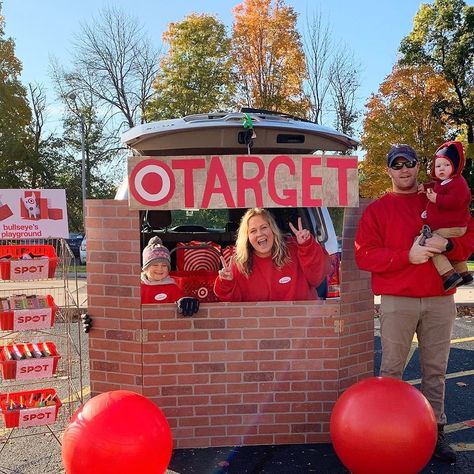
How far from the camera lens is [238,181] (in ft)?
11.9

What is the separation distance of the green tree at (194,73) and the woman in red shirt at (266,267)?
21.3 m

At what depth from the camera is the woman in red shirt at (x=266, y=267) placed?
390 centimetres

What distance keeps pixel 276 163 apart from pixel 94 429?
2.02 m

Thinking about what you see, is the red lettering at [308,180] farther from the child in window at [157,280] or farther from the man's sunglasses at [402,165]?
the child in window at [157,280]

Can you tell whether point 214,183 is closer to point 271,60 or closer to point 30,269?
point 30,269

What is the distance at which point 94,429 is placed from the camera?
9.13 feet

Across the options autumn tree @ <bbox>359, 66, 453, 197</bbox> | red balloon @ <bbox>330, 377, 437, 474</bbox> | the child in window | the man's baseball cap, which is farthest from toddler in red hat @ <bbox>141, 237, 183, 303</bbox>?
autumn tree @ <bbox>359, 66, 453, 197</bbox>

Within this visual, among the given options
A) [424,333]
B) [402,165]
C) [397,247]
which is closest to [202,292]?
[397,247]

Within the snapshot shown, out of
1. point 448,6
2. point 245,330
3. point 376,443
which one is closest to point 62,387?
point 245,330

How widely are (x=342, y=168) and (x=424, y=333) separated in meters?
1.30

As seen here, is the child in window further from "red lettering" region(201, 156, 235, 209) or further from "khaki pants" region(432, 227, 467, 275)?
"khaki pants" region(432, 227, 467, 275)

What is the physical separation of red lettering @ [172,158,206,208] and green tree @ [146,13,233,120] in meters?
21.5

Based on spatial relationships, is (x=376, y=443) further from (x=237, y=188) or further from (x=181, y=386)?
(x=237, y=188)

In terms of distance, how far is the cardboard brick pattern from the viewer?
12.3 ft
